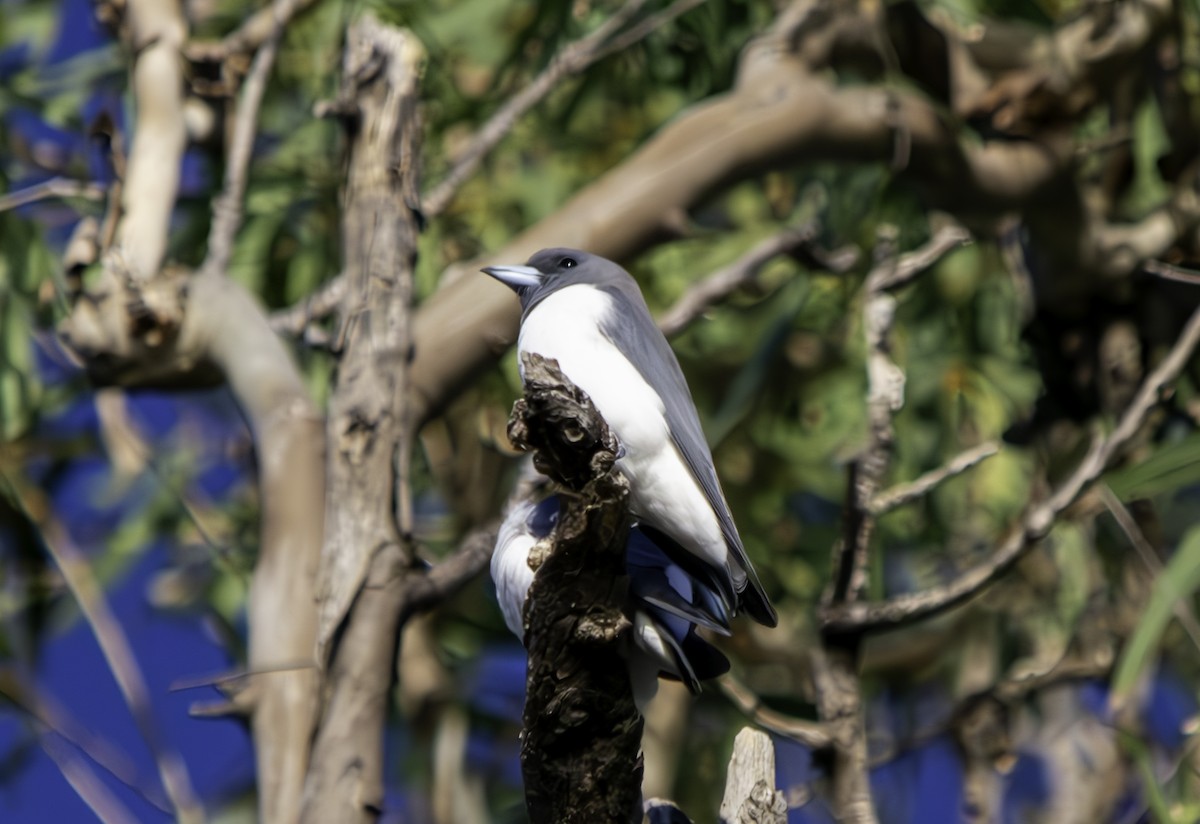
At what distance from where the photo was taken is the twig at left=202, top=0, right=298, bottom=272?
12.9ft

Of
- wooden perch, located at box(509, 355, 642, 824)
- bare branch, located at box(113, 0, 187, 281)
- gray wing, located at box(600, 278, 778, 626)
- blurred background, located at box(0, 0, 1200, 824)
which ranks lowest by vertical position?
blurred background, located at box(0, 0, 1200, 824)

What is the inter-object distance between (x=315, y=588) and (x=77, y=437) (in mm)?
1595

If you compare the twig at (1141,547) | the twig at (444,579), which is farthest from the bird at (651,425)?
the twig at (1141,547)

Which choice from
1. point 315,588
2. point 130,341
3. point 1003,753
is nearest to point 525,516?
point 315,588

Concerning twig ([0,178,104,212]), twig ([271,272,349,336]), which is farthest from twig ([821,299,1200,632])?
twig ([0,178,104,212])

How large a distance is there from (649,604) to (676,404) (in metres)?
0.48

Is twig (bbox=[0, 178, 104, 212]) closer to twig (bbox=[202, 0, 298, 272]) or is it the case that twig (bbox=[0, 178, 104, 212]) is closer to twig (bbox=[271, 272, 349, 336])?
twig (bbox=[202, 0, 298, 272])

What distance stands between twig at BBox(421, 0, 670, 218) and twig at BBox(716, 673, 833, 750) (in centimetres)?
126

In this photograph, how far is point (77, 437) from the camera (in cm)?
465

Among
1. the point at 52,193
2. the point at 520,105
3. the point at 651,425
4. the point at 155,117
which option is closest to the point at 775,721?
the point at 651,425

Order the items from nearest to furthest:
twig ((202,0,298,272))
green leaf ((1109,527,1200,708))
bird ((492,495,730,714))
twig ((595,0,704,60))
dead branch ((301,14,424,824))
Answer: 1. bird ((492,495,730,714))
2. green leaf ((1109,527,1200,708))
3. dead branch ((301,14,424,824))
4. twig ((202,0,298,272))
5. twig ((595,0,704,60))

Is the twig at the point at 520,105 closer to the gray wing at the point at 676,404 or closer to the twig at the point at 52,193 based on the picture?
the twig at the point at 52,193

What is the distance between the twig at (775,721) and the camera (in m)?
2.67

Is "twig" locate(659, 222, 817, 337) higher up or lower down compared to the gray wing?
lower down
